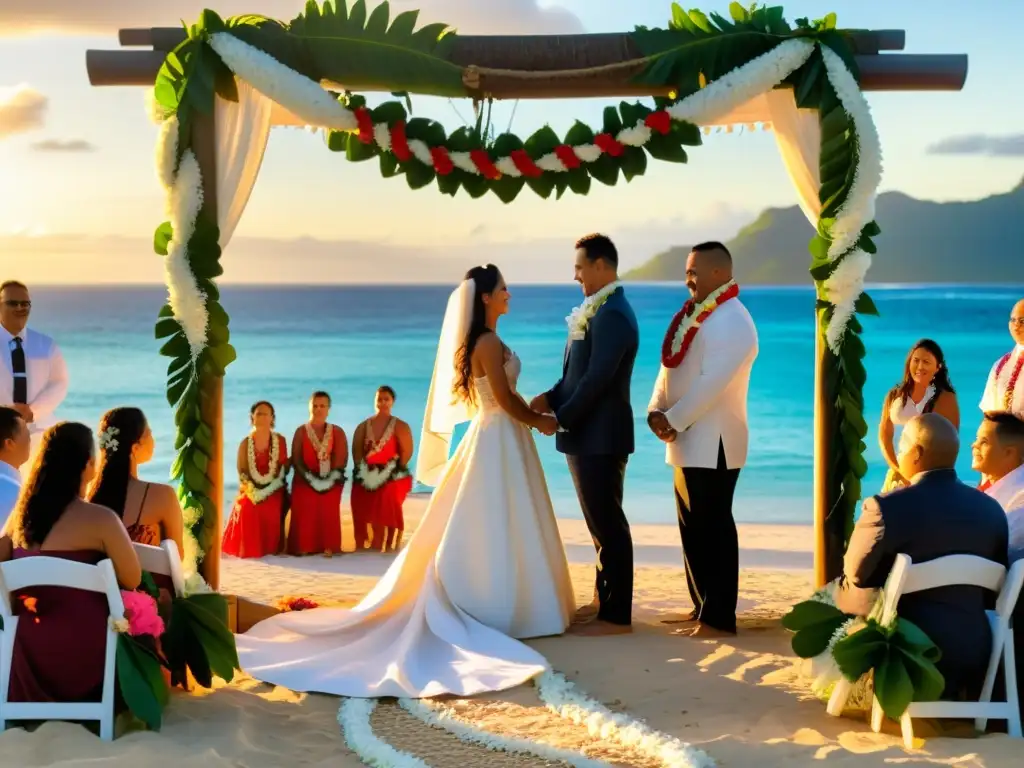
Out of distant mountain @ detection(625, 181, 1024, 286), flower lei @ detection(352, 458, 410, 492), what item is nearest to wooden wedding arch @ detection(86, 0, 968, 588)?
flower lei @ detection(352, 458, 410, 492)

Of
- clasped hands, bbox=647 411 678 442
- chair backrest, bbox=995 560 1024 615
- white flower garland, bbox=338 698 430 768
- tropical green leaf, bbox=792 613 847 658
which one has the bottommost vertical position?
white flower garland, bbox=338 698 430 768

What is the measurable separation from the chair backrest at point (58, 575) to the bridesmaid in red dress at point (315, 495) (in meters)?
5.16

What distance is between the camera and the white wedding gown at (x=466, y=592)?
550 cm

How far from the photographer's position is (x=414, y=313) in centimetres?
5306

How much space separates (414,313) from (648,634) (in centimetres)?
4739

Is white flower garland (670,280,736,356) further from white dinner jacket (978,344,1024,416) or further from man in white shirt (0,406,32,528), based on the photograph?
man in white shirt (0,406,32,528)

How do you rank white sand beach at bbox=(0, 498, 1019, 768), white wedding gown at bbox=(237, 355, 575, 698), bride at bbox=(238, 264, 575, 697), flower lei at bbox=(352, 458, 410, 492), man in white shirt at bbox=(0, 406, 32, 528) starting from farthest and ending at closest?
1. flower lei at bbox=(352, 458, 410, 492)
2. bride at bbox=(238, 264, 575, 697)
3. white wedding gown at bbox=(237, 355, 575, 698)
4. man in white shirt at bbox=(0, 406, 32, 528)
5. white sand beach at bbox=(0, 498, 1019, 768)

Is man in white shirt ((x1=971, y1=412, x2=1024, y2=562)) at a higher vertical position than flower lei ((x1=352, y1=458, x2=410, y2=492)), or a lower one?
higher

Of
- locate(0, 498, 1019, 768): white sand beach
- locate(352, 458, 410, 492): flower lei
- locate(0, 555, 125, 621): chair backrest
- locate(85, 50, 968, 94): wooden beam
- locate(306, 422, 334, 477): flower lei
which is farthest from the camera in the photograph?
locate(352, 458, 410, 492): flower lei

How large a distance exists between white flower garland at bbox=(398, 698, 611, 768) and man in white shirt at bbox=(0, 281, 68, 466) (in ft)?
11.9

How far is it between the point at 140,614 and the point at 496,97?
3.24m

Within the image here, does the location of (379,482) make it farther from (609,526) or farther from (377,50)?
(377,50)

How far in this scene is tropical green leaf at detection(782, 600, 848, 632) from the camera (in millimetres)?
4754

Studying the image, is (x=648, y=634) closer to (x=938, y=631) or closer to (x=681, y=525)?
(x=681, y=525)
